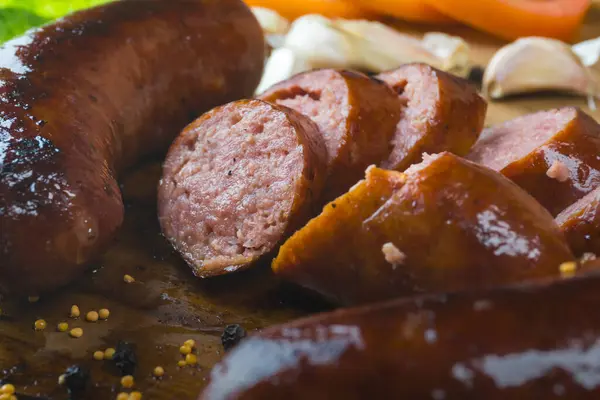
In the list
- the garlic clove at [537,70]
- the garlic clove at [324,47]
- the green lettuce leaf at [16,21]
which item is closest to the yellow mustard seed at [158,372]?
the garlic clove at [324,47]

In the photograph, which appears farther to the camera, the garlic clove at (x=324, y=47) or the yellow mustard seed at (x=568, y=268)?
the garlic clove at (x=324, y=47)

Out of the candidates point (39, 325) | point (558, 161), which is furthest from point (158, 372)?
point (558, 161)

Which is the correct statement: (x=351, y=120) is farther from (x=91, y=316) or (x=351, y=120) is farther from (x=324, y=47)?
(x=324, y=47)

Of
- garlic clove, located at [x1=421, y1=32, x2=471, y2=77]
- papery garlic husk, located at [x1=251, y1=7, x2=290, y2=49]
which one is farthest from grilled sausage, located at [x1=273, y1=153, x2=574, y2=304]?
papery garlic husk, located at [x1=251, y1=7, x2=290, y2=49]

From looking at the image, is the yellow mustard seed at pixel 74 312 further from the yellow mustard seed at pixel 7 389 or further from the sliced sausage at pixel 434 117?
the sliced sausage at pixel 434 117

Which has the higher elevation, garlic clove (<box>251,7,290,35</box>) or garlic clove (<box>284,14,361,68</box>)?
garlic clove (<box>284,14,361,68</box>)

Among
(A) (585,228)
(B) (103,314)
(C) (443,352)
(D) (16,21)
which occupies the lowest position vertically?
(B) (103,314)

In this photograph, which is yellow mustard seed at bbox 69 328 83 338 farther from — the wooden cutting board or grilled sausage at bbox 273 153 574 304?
grilled sausage at bbox 273 153 574 304
